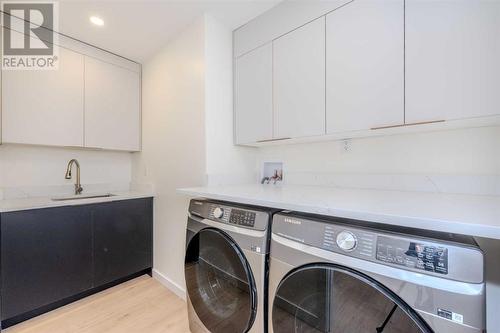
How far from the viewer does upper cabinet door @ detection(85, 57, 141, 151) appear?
2096 mm

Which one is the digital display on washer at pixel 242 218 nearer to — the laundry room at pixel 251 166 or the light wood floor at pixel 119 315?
the laundry room at pixel 251 166

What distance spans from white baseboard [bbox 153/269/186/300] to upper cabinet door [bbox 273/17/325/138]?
155 cm

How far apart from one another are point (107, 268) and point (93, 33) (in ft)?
6.74

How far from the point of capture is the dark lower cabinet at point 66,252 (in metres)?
1.46

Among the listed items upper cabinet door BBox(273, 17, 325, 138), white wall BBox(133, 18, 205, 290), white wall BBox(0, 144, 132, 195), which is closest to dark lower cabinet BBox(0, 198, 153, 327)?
white wall BBox(133, 18, 205, 290)

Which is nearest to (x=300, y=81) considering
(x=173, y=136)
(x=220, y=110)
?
(x=220, y=110)

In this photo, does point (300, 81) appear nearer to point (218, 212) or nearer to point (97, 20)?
point (218, 212)

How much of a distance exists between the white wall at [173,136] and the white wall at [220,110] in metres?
0.05

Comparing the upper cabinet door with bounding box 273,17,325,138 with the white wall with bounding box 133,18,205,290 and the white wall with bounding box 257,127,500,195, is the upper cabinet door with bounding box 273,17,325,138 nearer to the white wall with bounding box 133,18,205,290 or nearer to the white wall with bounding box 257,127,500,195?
the white wall with bounding box 257,127,500,195

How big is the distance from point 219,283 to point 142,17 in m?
2.01

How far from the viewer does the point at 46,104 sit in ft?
6.07

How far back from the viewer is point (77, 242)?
1729 mm

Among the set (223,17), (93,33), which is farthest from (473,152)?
(93,33)

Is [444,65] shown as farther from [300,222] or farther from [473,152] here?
[300,222]
